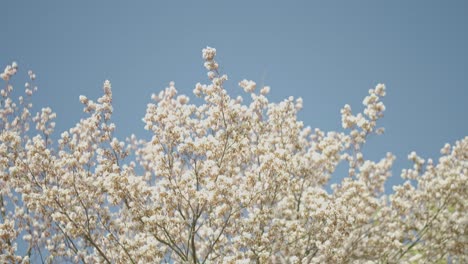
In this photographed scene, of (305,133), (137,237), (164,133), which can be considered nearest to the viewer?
(137,237)

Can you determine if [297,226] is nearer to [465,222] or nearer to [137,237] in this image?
[137,237]

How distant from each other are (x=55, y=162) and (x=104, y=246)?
242 centimetres

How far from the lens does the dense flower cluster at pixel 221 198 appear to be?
32.6 feet

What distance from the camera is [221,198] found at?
9.37m

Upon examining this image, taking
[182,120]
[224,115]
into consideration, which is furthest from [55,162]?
[224,115]

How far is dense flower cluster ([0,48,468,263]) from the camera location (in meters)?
9.92

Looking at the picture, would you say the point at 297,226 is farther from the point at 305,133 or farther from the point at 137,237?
the point at 305,133

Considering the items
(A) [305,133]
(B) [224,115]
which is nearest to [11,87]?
(B) [224,115]

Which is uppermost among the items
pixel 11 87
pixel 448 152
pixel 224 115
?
pixel 11 87

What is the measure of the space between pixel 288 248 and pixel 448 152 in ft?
30.6

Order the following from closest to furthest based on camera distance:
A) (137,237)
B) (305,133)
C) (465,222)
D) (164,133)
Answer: (137,237)
(164,133)
(465,222)
(305,133)

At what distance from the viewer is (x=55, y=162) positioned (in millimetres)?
10898

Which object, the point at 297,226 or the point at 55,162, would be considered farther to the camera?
the point at 55,162

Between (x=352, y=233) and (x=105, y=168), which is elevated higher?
(x=105, y=168)
